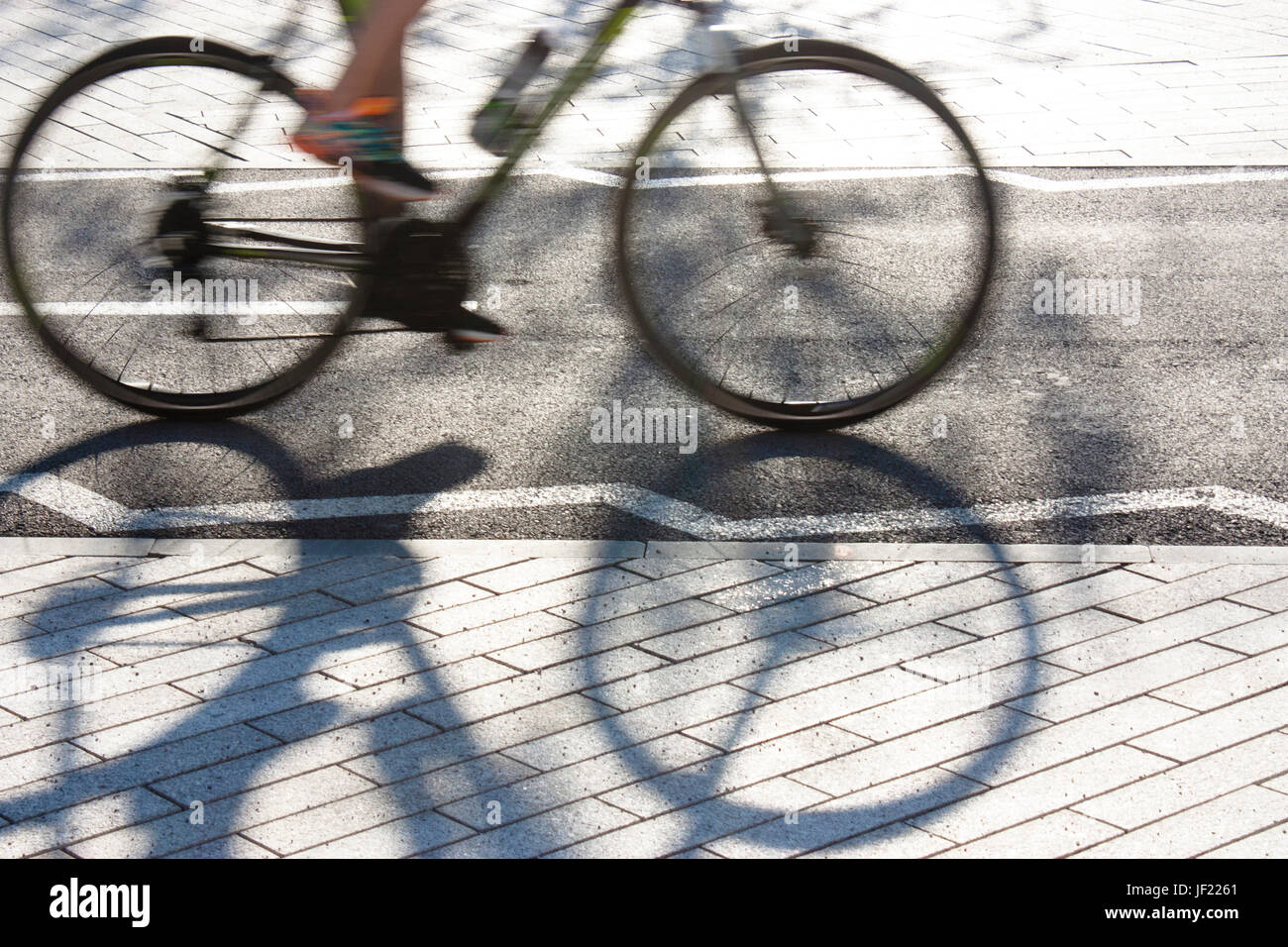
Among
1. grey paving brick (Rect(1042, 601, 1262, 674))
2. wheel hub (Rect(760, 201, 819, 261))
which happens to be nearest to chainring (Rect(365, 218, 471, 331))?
wheel hub (Rect(760, 201, 819, 261))

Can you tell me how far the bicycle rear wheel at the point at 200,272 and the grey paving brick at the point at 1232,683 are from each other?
2.76 meters

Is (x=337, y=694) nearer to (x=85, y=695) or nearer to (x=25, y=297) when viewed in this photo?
(x=85, y=695)

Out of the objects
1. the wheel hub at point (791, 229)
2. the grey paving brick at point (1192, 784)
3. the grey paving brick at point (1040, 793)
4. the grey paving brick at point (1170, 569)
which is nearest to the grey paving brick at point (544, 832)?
A: the grey paving brick at point (1040, 793)

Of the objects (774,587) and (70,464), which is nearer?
(774,587)

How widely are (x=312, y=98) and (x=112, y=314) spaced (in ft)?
4.57

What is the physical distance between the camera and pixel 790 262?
476 centimetres

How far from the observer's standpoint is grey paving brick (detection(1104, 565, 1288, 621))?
3.88 meters

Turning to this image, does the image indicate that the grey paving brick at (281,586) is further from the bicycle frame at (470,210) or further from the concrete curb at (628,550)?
the bicycle frame at (470,210)

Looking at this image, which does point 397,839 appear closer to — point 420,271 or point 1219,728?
point 1219,728

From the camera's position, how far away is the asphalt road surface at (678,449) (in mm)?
4395

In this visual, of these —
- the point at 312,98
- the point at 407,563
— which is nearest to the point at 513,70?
the point at 312,98

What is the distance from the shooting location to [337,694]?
141 inches

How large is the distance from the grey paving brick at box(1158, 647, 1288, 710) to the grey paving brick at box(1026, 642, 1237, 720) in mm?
28

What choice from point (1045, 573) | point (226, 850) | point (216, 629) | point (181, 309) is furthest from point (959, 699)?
point (181, 309)
